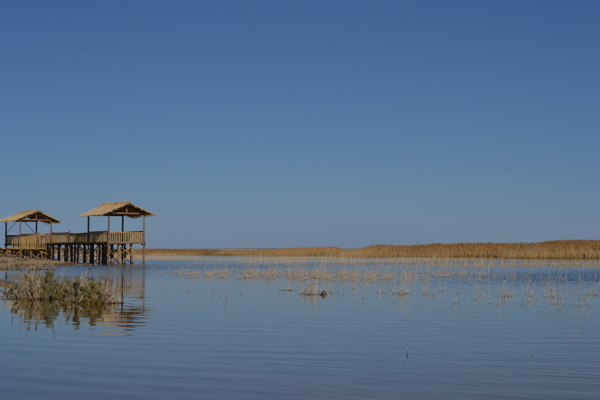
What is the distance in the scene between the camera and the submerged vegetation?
16281 mm

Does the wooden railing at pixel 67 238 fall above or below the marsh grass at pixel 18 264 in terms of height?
above

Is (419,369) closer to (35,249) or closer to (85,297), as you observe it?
(85,297)

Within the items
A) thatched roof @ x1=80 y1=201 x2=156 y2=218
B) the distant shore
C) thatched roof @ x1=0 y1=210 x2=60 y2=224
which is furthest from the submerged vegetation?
thatched roof @ x1=0 y1=210 x2=60 y2=224

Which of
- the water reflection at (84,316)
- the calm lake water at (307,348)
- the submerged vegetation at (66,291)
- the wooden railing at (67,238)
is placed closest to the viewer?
the calm lake water at (307,348)

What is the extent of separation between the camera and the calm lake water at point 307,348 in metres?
7.50

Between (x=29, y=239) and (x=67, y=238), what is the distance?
419 centimetres

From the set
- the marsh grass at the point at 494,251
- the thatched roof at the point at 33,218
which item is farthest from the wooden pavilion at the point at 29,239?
the marsh grass at the point at 494,251

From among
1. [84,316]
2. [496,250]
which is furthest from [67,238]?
[84,316]

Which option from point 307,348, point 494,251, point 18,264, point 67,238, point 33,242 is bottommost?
point 307,348

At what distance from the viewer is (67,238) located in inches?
1950

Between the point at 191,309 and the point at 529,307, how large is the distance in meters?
8.85

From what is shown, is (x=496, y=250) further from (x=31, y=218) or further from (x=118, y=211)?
(x=31, y=218)

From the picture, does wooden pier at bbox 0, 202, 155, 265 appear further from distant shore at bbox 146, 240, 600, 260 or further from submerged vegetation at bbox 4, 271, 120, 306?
submerged vegetation at bbox 4, 271, 120, 306

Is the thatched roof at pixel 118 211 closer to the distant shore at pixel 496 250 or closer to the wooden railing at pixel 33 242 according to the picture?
the wooden railing at pixel 33 242
